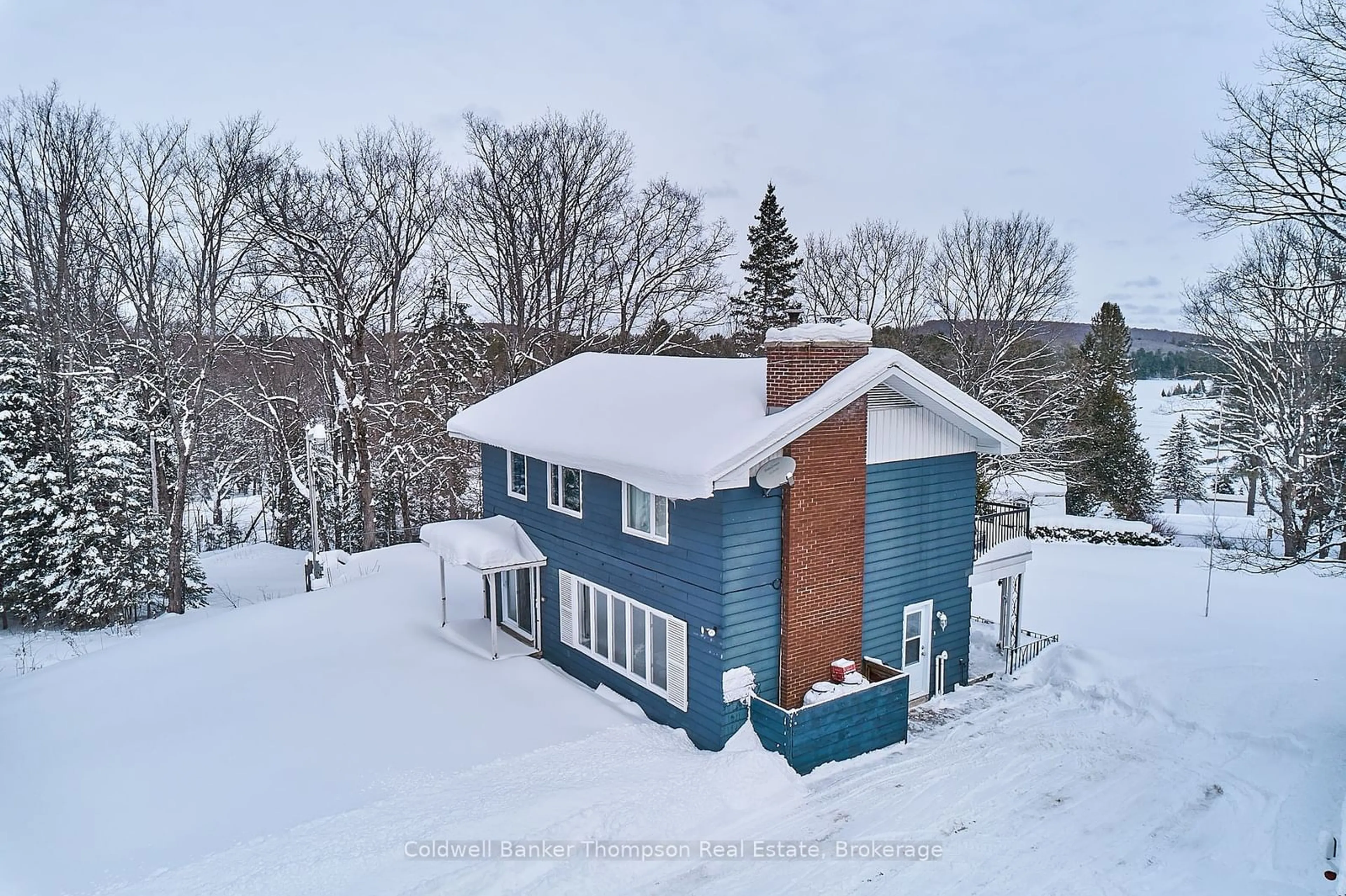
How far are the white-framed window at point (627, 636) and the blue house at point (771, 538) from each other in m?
0.03

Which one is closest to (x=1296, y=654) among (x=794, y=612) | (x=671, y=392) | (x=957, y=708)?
(x=957, y=708)

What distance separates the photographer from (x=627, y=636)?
39.2 feet

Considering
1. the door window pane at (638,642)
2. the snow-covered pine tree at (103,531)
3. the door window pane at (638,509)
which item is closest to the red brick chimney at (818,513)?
the door window pane at (638,509)

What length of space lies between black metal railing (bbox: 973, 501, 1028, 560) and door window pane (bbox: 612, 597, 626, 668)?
21.8 feet

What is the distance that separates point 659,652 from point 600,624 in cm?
173

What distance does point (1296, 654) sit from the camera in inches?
560

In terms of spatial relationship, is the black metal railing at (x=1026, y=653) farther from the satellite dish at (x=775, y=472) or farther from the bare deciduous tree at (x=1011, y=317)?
the bare deciduous tree at (x=1011, y=317)

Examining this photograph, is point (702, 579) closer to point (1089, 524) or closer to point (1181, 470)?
point (1089, 524)

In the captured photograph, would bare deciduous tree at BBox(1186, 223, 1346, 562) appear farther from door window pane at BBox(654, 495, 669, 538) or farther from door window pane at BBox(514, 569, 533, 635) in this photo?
door window pane at BBox(514, 569, 533, 635)

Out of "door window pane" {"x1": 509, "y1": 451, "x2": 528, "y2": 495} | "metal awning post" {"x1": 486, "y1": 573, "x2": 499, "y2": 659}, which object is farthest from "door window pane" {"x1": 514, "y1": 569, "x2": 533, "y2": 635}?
"door window pane" {"x1": 509, "y1": 451, "x2": 528, "y2": 495}

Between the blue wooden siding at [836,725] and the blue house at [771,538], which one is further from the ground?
the blue house at [771,538]

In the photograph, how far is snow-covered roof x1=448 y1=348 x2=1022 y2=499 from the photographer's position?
31.7 ft

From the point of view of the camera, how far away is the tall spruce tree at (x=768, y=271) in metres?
34.0

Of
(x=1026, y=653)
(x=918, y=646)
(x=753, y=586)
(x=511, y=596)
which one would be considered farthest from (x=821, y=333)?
(x=511, y=596)
